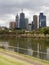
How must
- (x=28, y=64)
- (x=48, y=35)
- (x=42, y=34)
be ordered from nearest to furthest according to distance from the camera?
(x=28, y=64) < (x=48, y=35) < (x=42, y=34)

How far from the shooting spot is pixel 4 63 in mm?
19562

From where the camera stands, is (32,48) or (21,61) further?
(32,48)

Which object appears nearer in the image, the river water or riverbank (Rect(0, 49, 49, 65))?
riverbank (Rect(0, 49, 49, 65))

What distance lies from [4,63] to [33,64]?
8.83ft

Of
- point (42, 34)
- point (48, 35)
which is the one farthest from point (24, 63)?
point (42, 34)

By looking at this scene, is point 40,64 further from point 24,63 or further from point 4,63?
point 4,63

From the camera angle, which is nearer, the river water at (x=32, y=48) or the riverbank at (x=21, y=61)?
the riverbank at (x=21, y=61)

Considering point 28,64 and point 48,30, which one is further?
point 48,30

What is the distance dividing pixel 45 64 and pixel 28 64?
1.70m

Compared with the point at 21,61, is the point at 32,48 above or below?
below

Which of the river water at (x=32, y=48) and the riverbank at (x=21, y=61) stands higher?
the riverbank at (x=21, y=61)

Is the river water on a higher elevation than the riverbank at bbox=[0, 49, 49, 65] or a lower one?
lower

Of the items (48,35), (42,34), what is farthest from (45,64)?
(42,34)

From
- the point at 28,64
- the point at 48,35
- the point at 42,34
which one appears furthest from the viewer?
the point at 42,34
